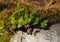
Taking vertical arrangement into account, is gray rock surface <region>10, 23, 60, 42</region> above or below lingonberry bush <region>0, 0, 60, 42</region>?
Result: below

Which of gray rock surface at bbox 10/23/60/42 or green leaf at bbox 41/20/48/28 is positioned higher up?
green leaf at bbox 41/20/48/28

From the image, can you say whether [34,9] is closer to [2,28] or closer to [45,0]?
[45,0]

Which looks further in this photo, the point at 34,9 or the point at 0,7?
the point at 0,7

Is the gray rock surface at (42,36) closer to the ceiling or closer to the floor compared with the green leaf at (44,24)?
closer to the floor

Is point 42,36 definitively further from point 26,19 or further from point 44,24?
point 26,19

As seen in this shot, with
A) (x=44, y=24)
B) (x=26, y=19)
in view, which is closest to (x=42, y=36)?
(x=44, y=24)

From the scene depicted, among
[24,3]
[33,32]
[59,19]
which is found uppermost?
[24,3]

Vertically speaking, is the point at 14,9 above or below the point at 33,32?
above

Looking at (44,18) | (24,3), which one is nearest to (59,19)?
(44,18)
